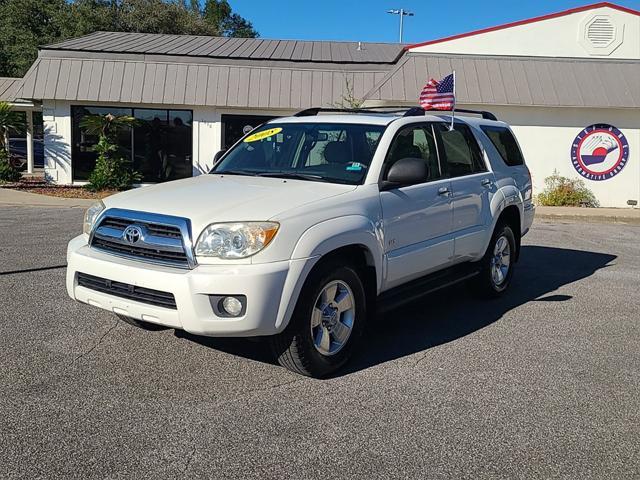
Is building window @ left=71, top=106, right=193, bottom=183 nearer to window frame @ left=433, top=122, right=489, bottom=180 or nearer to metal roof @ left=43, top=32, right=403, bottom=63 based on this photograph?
metal roof @ left=43, top=32, right=403, bottom=63

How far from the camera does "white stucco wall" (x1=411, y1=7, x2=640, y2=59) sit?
1805 centimetres

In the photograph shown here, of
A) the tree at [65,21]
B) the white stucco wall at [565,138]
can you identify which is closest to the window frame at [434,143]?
the white stucco wall at [565,138]

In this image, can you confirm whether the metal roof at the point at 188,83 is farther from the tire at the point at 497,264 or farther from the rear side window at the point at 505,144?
the tire at the point at 497,264

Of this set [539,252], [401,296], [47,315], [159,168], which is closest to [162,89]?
[159,168]

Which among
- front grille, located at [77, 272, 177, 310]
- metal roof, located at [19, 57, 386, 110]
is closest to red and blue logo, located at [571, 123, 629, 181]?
metal roof, located at [19, 57, 386, 110]

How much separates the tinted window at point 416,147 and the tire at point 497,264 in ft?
4.53

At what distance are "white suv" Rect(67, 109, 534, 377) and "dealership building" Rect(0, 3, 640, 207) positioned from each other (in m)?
11.9

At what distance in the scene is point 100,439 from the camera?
11.7 feet

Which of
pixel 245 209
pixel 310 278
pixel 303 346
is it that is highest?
pixel 245 209

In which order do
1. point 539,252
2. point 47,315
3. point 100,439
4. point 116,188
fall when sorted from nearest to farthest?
point 100,439 → point 47,315 → point 539,252 → point 116,188

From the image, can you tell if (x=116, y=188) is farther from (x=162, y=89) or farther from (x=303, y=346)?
(x=303, y=346)

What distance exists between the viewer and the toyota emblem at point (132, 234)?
4.32 metres

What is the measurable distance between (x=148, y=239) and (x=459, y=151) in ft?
11.2

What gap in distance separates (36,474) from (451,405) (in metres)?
2.49
